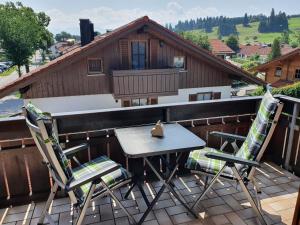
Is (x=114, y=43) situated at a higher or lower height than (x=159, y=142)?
higher

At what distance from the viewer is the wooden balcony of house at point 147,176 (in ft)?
7.78

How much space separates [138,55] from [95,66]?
1896 mm

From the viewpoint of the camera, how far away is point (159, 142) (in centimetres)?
222

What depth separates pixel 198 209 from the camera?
2.46 meters

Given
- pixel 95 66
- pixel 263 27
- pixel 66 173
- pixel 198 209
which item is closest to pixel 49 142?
pixel 66 173

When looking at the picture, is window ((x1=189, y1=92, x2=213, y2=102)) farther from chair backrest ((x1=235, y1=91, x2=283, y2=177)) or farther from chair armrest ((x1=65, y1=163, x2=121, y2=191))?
chair armrest ((x1=65, y1=163, x2=121, y2=191))

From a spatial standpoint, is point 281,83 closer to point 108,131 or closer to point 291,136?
point 291,136

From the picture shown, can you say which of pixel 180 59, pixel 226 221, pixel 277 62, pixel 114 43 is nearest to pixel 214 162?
pixel 226 221

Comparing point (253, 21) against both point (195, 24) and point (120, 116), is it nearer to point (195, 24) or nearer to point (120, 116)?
point (195, 24)

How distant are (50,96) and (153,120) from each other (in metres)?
8.16

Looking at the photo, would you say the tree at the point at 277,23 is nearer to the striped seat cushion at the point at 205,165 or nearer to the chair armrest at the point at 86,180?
the striped seat cushion at the point at 205,165

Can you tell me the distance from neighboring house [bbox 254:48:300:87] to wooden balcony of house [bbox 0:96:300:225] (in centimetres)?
1591

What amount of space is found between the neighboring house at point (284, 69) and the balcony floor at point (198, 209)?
16.3m

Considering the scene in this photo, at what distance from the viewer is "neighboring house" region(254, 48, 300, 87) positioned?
16.9 meters
